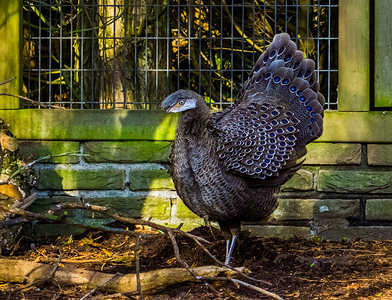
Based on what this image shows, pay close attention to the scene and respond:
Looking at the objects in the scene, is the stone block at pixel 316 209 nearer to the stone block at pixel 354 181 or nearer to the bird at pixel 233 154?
the stone block at pixel 354 181

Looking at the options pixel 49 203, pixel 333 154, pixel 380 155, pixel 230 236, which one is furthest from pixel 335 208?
pixel 49 203

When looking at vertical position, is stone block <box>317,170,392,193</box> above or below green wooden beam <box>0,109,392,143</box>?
below

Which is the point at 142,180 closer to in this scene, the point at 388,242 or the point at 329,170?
the point at 329,170

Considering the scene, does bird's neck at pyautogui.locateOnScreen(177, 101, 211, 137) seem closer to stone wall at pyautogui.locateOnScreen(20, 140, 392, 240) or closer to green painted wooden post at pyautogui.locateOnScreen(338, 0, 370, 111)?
stone wall at pyautogui.locateOnScreen(20, 140, 392, 240)

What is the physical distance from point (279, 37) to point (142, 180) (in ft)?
5.07

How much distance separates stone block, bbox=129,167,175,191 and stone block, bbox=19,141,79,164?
1.58 feet

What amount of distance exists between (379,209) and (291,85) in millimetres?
1309

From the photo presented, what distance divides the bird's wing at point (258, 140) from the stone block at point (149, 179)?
96 centimetres

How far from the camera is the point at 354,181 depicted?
17.0 ft

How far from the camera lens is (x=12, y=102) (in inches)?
207

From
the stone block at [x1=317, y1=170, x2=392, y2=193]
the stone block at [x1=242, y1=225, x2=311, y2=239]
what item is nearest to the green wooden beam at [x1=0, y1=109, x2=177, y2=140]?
the stone block at [x1=242, y1=225, x2=311, y2=239]

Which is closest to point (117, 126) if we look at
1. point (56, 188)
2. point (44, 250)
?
point (56, 188)

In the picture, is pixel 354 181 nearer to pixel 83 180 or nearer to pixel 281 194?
pixel 281 194

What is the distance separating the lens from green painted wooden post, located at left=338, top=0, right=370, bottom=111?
5.16 metres
